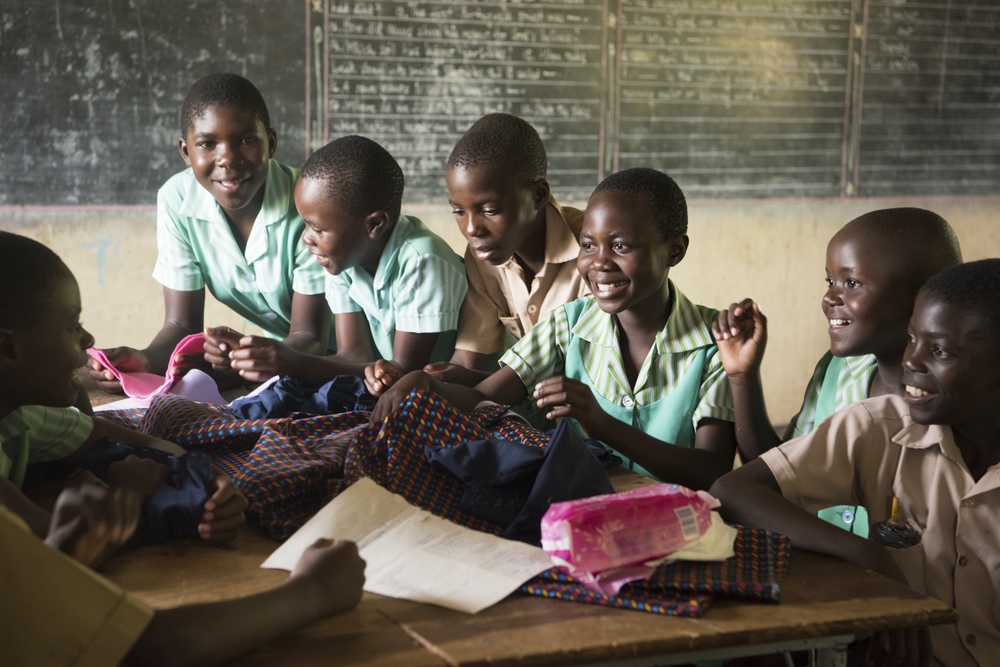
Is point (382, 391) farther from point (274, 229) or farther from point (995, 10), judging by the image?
point (995, 10)

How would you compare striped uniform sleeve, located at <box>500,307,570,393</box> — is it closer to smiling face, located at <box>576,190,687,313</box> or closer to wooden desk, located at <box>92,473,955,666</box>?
smiling face, located at <box>576,190,687,313</box>

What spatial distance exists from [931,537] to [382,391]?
1058 millimetres

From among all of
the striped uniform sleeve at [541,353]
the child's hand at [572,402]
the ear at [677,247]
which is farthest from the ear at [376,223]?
the child's hand at [572,402]

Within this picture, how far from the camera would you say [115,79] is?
158 inches

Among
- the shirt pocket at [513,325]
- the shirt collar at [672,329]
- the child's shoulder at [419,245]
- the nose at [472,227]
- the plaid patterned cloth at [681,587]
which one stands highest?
the nose at [472,227]

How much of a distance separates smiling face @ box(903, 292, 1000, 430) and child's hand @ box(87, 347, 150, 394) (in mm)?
1786

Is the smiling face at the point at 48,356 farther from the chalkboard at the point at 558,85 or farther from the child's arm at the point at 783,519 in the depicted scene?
the chalkboard at the point at 558,85

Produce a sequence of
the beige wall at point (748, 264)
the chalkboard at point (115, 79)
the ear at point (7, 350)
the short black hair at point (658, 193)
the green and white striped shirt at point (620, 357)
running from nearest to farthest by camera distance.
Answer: the ear at point (7, 350)
the green and white striped shirt at point (620, 357)
the short black hair at point (658, 193)
the chalkboard at point (115, 79)
the beige wall at point (748, 264)

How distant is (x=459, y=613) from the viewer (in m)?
1.18

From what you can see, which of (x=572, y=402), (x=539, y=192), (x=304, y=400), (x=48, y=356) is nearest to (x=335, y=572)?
(x=48, y=356)

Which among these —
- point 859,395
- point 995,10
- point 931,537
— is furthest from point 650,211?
point 995,10

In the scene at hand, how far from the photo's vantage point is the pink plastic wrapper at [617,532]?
1.25m

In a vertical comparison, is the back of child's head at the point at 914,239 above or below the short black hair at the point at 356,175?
below

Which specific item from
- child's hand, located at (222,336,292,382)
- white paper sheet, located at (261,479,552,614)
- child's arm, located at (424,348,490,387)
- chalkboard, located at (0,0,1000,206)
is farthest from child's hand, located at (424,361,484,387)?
chalkboard, located at (0,0,1000,206)
